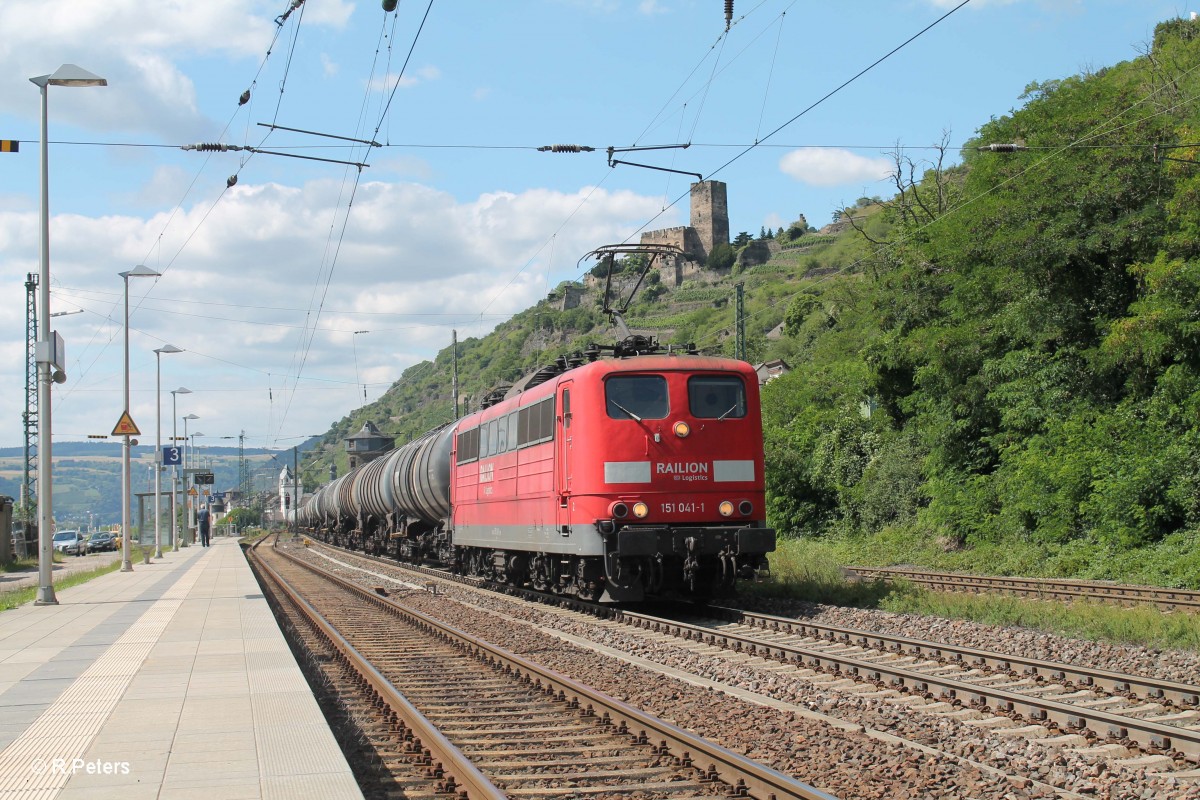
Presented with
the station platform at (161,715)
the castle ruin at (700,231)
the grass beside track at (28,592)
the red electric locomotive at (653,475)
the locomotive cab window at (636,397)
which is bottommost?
the grass beside track at (28,592)

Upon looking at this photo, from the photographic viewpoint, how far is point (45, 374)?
20.0m

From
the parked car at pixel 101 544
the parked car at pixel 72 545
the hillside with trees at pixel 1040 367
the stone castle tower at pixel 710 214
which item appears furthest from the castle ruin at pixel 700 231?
the hillside with trees at pixel 1040 367

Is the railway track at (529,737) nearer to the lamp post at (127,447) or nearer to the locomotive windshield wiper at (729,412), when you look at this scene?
the locomotive windshield wiper at (729,412)

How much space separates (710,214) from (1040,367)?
16016 cm

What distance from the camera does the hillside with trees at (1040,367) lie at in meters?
21.9

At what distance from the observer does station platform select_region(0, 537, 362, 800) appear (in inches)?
242

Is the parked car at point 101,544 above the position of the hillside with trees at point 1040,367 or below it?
below

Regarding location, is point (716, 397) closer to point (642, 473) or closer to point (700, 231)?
point (642, 473)

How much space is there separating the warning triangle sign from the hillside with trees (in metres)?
9.59

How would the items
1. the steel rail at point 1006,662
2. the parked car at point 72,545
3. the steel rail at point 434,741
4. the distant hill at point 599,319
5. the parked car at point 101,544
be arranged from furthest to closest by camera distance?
the distant hill at point 599,319 → the parked car at point 101,544 → the parked car at point 72,545 → the steel rail at point 1006,662 → the steel rail at point 434,741

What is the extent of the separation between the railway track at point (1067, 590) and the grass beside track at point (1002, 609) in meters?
0.64

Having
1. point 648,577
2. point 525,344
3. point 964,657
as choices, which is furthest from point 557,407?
point 525,344

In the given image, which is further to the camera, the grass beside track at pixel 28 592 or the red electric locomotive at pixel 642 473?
the grass beside track at pixel 28 592

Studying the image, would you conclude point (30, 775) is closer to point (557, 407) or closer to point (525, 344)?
point (557, 407)
